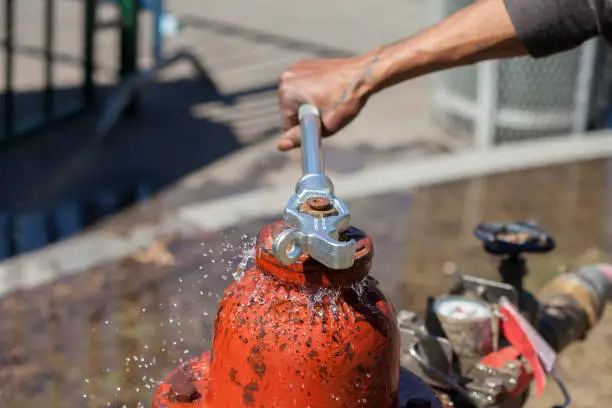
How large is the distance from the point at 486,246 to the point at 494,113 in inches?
146

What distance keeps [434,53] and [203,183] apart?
3.63 metres

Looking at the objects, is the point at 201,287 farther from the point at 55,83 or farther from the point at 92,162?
the point at 55,83

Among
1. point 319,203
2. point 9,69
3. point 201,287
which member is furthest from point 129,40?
point 319,203

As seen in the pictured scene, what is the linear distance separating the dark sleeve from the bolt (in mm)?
646

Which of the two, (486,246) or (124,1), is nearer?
(486,246)

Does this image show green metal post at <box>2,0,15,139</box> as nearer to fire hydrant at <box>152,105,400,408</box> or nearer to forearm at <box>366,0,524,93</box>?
forearm at <box>366,0,524,93</box>

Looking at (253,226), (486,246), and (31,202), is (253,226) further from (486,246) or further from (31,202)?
(486,246)

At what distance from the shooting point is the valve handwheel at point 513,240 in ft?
7.55

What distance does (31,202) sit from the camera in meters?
4.92

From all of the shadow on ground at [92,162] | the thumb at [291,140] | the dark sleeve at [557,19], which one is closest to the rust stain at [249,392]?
the thumb at [291,140]

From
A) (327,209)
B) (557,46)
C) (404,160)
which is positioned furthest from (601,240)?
(327,209)

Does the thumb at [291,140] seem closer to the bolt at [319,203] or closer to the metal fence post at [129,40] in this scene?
the bolt at [319,203]

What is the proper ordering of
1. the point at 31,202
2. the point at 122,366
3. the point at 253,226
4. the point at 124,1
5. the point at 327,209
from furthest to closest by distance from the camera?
the point at 124,1
the point at 31,202
the point at 253,226
the point at 122,366
the point at 327,209

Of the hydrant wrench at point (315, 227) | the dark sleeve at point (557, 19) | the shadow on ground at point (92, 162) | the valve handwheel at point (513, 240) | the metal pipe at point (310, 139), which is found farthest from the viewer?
the shadow on ground at point (92, 162)
